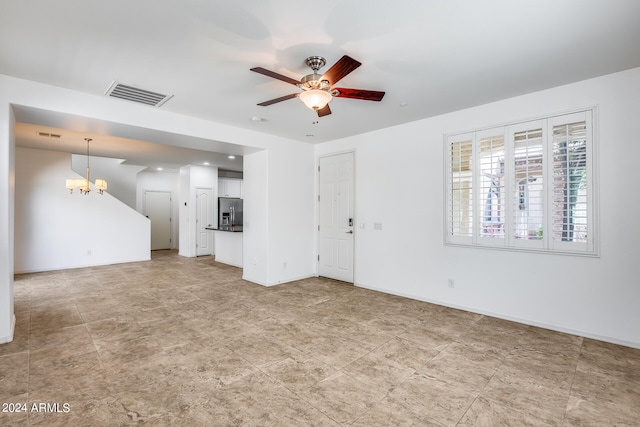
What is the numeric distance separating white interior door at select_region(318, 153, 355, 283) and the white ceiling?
209cm

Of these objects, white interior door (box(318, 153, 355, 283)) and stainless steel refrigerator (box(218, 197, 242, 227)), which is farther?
stainless steel refrigerator (box(218, 197, 242, 227))

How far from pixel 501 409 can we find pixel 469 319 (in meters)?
1.78

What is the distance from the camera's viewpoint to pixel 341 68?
227cm

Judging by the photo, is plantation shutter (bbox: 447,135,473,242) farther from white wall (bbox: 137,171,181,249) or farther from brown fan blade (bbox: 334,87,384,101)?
white wall (bbox: 137,171,181,249)

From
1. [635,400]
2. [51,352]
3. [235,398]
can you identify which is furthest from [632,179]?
[51,352]

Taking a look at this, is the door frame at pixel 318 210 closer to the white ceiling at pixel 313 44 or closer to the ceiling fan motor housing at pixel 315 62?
the white ceiling at pixel 313 44

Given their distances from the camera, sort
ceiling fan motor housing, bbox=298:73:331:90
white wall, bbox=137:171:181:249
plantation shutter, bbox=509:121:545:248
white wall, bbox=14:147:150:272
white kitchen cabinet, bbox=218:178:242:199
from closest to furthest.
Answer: ceiling fan motor housing, bbox=298:73:331:90 < plantation shutter, bbox=509:121:545:248 < white wall, bbox=14:147:150:272 < white kitchen cabinet, bbox=218:178:242:199 < white wall, bbox=137:171:181:249

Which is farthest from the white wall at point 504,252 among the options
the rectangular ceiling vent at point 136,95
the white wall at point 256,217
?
the rectangular ceiling vent at point 136,95

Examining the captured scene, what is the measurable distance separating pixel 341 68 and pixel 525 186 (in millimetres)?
2733

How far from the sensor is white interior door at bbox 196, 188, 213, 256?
873cm

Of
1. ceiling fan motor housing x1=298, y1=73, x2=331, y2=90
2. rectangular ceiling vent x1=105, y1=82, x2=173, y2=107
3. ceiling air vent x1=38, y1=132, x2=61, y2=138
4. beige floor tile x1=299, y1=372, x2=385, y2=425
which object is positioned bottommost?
beige floor tile x1=299, y1=372, x2=385, y2=425

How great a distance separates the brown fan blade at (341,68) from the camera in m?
2.14

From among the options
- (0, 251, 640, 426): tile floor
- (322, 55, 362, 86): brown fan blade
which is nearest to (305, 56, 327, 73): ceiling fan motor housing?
(322, 55, 362, 86): brown fan blade

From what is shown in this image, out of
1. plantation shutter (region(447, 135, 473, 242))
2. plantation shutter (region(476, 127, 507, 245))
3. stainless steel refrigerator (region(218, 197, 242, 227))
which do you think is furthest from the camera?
stainless steel refrigerator (region(218, 197, 242, 227))
